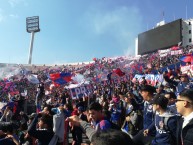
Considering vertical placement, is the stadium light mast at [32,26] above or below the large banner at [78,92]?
above

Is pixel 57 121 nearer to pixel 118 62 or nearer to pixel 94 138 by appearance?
pixel 94 138

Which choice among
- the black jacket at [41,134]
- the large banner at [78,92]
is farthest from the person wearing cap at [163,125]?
the large banner at [78,92]

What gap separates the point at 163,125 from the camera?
14.4 ft

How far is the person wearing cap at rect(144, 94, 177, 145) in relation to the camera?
14.0 ft

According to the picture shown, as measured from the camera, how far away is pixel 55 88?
25688mm

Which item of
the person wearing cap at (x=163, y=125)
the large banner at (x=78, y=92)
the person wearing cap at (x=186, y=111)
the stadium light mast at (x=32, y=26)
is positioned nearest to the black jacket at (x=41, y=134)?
the person wearing cap at (x=163, y=125)

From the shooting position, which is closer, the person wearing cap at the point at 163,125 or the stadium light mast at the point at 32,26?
the person wearing cap at the point at 163,125

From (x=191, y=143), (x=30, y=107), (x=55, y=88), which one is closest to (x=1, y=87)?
(x=55, y=88)

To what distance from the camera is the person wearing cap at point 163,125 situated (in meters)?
4.27

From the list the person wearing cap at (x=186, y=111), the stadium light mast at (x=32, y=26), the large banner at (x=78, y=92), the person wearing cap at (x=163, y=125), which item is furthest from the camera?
the stadium light mast at (x=32, y=26)

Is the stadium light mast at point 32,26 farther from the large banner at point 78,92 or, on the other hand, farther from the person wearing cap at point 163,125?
the person wearing cap at point 163,125

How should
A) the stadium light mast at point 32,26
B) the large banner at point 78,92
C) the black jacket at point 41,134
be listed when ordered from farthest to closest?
the stadium light mast at point 32,26, the large banner at point 78,92, the black jacket at point 41,134

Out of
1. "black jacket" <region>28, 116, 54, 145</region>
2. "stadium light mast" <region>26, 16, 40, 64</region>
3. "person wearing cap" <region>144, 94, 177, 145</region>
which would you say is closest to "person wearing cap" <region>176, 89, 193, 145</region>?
"person wearing cap" <region>144, 94, 177, 145</region>

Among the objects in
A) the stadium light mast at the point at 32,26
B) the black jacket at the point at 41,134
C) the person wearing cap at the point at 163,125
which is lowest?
the black jacket at the point at 41,134
